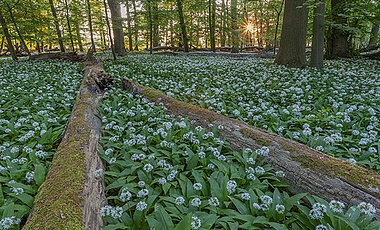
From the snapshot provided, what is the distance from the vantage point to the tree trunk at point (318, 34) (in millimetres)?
8586

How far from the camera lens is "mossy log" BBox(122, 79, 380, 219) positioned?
2018 millimetres

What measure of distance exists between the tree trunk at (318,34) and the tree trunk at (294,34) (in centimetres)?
41

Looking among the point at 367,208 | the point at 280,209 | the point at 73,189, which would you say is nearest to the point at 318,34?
the point at 367,208

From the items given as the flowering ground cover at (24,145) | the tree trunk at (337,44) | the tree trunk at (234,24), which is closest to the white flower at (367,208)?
the flowering ground cover at (24,145)

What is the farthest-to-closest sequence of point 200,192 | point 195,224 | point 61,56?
1. point 61,56
2. point 200,192
3. point 195,224

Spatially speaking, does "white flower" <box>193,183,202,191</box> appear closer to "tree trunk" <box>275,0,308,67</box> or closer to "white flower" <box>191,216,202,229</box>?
"white flower" <box>191,216,202,229</box>

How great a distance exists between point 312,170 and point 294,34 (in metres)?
8.73

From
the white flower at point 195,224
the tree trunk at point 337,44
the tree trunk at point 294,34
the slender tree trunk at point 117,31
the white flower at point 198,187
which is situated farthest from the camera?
the slender tree trunk at point 117,31

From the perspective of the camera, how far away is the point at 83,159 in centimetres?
251

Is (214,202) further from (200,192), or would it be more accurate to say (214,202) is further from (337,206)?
(337,206)

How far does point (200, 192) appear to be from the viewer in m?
2.35

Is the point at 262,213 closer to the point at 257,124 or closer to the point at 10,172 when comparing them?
the point at 257,124

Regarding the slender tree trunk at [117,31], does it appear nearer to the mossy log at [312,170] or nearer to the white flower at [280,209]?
the mossy log at [312,170]

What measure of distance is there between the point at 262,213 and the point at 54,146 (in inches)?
132
